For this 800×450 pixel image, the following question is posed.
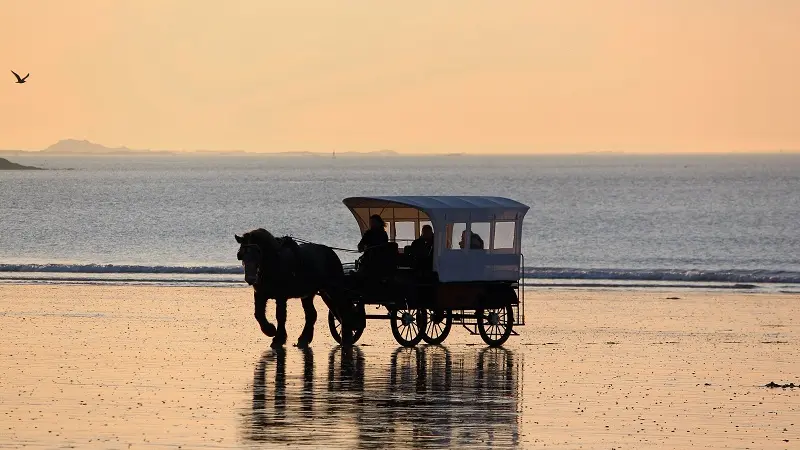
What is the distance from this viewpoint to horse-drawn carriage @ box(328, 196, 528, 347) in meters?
25.7

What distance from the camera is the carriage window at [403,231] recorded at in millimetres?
27922

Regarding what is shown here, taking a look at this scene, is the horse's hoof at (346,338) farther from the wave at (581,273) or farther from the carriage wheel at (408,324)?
the wave at (581,273)

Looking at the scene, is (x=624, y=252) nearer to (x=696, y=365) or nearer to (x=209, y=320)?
(x=209, y=320)

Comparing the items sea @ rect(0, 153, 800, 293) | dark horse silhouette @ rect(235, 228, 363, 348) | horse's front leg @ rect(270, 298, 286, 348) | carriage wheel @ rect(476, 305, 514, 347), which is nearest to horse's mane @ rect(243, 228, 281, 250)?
dark horse silhouette @ rect(235, 228, 363, 348)

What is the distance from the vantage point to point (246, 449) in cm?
1523

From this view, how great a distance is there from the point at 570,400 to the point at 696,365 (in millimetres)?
4686

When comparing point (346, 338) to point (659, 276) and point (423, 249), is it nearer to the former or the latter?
point (423, 249)

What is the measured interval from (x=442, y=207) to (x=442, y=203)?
383 millimetres

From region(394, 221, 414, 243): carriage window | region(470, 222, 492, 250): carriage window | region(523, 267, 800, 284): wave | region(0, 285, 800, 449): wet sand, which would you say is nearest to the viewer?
region(0, 285, 800, 449): wet sand

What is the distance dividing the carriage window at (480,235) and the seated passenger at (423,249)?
2.49 ft

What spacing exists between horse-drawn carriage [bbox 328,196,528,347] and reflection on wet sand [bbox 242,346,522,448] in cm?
100

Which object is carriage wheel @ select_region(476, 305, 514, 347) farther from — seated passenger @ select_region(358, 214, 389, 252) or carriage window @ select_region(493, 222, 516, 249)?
seated passenger @ select_region(358, 214, 389, 252)

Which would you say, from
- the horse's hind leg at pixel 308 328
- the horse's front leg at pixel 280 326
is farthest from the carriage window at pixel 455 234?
the horse's front leg at pixel 280 326

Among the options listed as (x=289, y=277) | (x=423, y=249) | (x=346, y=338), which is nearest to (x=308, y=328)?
(x=346, y=338)
